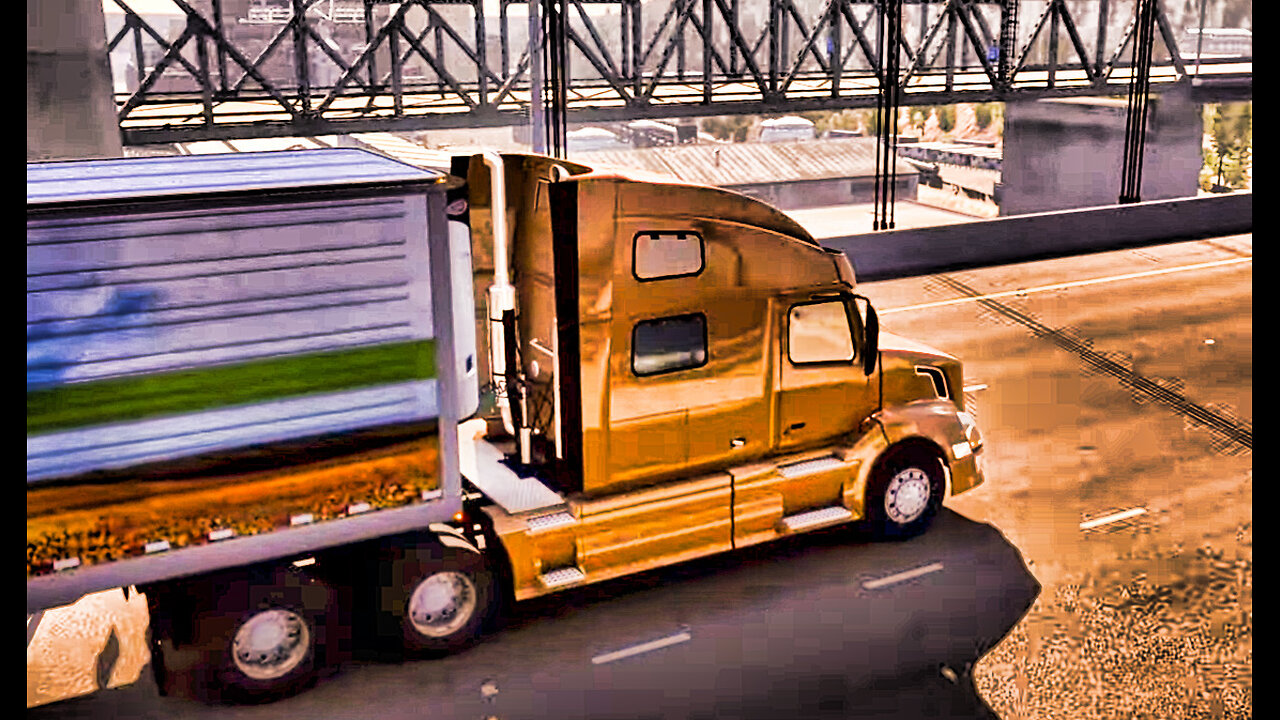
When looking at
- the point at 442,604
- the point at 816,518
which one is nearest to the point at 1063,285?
the point at 816,518

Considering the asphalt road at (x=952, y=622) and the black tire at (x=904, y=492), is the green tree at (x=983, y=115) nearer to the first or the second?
the asphalt road at (x=952, y=622)

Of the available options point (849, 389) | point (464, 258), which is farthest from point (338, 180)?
point (849, 389)

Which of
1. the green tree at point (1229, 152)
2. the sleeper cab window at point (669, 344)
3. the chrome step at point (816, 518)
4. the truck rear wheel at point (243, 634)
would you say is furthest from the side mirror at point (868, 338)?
the green tree at point (1229, 152)

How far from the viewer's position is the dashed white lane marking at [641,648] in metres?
9.25

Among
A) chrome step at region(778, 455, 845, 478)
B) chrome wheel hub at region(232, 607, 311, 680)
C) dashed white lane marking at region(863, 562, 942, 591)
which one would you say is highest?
chrome step at region(778, 455, 845, 478)

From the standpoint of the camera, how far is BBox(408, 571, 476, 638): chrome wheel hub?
8.88 m

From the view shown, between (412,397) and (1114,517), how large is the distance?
313 inches

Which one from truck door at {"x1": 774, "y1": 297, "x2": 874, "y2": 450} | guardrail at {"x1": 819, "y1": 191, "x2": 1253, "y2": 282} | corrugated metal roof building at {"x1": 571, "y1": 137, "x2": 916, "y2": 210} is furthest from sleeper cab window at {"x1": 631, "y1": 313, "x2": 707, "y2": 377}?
corrugated metal roof building at {"x1": 571, "y1": 137, "x2": 916, "y2": 210}

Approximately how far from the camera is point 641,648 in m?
9.41

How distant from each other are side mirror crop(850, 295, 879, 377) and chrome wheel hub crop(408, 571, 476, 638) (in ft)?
14.6

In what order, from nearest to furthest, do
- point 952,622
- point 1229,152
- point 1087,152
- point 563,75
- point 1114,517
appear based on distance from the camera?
point 952,622
point 1114,517
point 563,75
point 1087,152
point 1229,152

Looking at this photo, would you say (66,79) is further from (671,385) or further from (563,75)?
(671,385)

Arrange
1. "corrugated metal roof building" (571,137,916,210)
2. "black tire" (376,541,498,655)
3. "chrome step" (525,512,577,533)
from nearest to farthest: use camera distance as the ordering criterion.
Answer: "black tire" (376,541,498,655)
"chrome step" (525,512,577,533)
"corrugated metal roof building" (571,137,916,210)

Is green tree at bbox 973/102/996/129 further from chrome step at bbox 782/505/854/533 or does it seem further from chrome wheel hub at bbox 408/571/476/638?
chrome wheel hub at bbox 408/571/476/638
